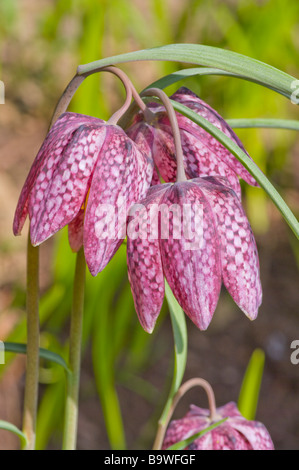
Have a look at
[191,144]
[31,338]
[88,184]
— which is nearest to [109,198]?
[88,184]

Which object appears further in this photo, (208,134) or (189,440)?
(189,440)

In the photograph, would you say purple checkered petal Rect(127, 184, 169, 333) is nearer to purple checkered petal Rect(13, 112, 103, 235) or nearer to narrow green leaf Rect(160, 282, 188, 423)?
purple checkered petal Rect(13, 112, 103, 235)

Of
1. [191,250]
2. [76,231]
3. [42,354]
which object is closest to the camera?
[191,250]

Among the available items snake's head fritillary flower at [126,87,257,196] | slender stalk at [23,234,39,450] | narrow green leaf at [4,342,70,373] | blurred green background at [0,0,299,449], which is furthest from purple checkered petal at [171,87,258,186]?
blurred green background at [0,0,299,449]

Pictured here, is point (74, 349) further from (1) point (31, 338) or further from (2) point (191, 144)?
(2) point (191, 144)
